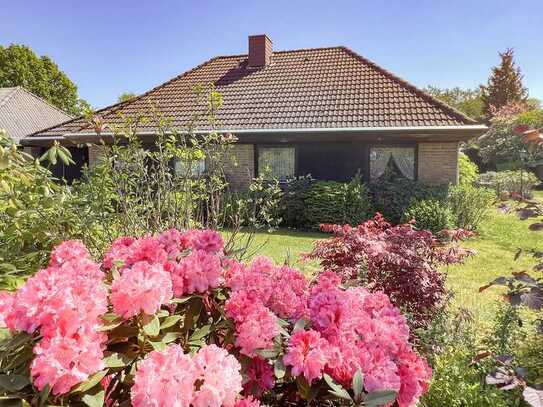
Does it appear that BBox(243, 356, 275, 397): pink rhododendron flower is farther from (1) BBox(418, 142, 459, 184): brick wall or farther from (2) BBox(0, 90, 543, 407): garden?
(1) BBox(418, 142, 459, 184): brick wall

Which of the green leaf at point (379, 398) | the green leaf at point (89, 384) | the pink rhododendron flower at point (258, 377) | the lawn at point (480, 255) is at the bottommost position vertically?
the lawn at point (480, 255)

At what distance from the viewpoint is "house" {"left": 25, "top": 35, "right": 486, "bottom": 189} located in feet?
39.1

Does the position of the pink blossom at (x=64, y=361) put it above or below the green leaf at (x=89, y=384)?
above

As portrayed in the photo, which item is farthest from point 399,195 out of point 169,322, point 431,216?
point 169,322

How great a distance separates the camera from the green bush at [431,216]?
32.4ft

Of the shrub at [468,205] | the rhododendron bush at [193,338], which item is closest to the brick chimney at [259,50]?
the shrub at [468,205]

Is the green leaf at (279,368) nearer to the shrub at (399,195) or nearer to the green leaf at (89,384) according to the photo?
the green leaf at (89,384)

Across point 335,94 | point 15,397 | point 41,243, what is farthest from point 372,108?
point 15,397

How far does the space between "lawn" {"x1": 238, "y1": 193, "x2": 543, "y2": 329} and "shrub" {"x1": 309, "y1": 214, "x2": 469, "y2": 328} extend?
2.13 ft

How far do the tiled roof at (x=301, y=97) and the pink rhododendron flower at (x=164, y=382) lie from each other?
11131 mm

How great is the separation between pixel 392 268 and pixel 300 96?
36.7ft

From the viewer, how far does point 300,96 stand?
14.0 m

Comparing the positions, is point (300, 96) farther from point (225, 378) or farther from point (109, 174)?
point (225, 378)

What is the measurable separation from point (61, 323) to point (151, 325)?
0.28 meters
